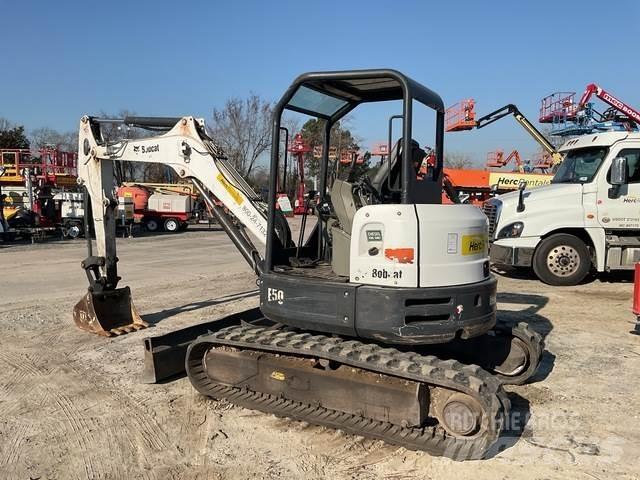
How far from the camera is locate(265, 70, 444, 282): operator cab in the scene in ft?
14.4

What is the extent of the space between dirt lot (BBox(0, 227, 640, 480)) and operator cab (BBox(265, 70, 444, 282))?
4.81ft

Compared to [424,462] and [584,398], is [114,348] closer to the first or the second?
[424,462]

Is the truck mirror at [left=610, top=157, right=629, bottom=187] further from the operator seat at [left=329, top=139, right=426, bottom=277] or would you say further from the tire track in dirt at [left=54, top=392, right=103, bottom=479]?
the tire track in dirt at [left=54, top=392, right=103, bottom=479]

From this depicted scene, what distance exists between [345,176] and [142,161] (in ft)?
9.94

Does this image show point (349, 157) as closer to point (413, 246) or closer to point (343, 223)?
point (343, 223)

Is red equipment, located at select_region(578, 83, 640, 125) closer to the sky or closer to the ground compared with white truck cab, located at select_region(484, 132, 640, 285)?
closer to the sky

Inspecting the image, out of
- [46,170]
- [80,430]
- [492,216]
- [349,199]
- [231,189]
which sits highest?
[46,170]

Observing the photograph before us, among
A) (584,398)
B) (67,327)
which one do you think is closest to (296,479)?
(584,398)

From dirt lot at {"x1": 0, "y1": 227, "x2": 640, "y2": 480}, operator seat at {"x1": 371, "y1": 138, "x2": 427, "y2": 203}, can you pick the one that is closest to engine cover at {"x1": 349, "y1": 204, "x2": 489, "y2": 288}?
operator seat at {"x1": 371, "y1": 138, "x2": 427, "y2": 203}

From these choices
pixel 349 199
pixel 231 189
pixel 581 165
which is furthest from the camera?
pixel 581 165

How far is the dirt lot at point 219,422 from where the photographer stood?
3.81 m

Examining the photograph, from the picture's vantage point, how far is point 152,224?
91.5 ft

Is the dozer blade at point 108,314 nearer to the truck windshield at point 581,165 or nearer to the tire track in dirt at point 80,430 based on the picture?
the tire track in dirt at point 80,430

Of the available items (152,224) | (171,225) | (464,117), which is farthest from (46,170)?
(464,117)
